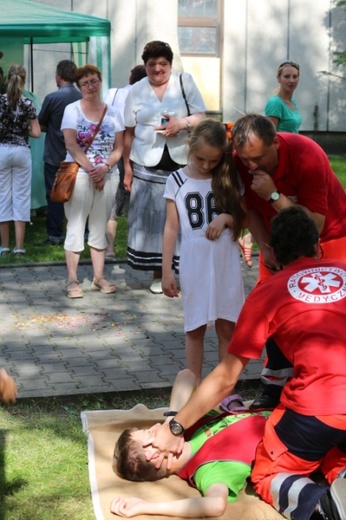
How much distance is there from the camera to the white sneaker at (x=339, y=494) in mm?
4160

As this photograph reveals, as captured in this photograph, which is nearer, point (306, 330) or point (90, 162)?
point (306, 330)

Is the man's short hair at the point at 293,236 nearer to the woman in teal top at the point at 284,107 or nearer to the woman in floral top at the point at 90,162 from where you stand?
the woman in floral top at the point at 90,162

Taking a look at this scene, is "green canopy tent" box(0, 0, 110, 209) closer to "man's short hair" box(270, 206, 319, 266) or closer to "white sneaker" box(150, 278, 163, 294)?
Result: "white sneaker" box(150, 278, 163, 294)

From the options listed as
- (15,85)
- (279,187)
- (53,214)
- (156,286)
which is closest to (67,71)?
(15,85)

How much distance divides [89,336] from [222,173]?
2407mm

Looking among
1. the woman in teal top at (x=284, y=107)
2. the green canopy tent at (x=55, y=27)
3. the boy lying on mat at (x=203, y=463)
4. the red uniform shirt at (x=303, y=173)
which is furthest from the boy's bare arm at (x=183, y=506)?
the green canopy tent at (x=55, y=27)

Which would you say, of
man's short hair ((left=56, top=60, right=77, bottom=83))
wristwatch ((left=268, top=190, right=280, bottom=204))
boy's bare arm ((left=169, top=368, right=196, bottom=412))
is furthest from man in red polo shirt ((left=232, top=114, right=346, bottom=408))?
man's short hair ((left=56, top=60, right=77, bottom=83))

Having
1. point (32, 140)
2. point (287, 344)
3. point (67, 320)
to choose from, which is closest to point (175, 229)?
point (287, 344)

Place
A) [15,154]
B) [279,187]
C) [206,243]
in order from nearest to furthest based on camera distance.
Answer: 1. [279,187]
2. [206,243]
3. [15,154]

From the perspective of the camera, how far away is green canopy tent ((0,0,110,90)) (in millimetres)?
11375

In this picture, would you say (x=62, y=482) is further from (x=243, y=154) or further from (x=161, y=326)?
(x=161, y=326)

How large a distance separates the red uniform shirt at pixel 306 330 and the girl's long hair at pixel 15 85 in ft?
21.0

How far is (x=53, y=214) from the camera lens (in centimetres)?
1146

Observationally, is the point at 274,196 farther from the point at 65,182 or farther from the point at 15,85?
the point at 15,85
